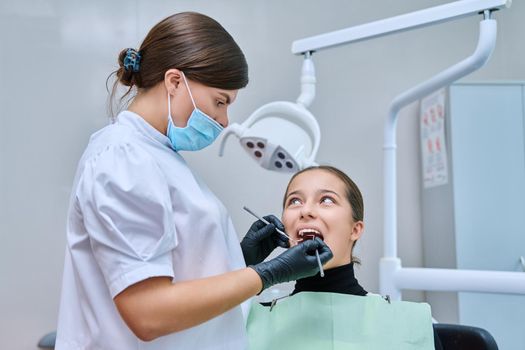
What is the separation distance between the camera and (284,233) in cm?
144

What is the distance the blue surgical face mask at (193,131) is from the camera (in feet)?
3.61

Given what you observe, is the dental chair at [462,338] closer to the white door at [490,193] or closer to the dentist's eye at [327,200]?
the dentist's eye at [327,200]

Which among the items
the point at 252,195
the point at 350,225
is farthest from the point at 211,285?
the point at 252,195

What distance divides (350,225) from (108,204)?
0.73 meters

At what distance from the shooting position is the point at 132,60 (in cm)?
110

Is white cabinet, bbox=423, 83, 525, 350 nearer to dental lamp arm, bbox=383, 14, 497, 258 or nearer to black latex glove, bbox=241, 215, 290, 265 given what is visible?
dental lamp arm, bbox=383, 14, 497, 258

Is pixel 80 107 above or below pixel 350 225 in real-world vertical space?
above

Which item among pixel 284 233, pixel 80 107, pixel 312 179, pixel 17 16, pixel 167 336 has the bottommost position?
pixel 167 336

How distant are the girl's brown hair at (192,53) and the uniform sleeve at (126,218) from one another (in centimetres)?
19

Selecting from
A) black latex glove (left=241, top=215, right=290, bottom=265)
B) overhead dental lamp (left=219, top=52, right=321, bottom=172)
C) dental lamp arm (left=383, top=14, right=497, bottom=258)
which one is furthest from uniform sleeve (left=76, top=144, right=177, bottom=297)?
dental lamp arm (left=383, top=14, right=497, bottom=258)

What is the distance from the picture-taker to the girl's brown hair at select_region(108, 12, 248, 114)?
1054 mm

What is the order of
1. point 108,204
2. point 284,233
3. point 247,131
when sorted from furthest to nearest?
1. point 247,131
2. point 284,233
3. point 108,204

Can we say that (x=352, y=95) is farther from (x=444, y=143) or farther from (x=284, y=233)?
(x=284, y=233)

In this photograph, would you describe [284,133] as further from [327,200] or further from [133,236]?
[133,236]
